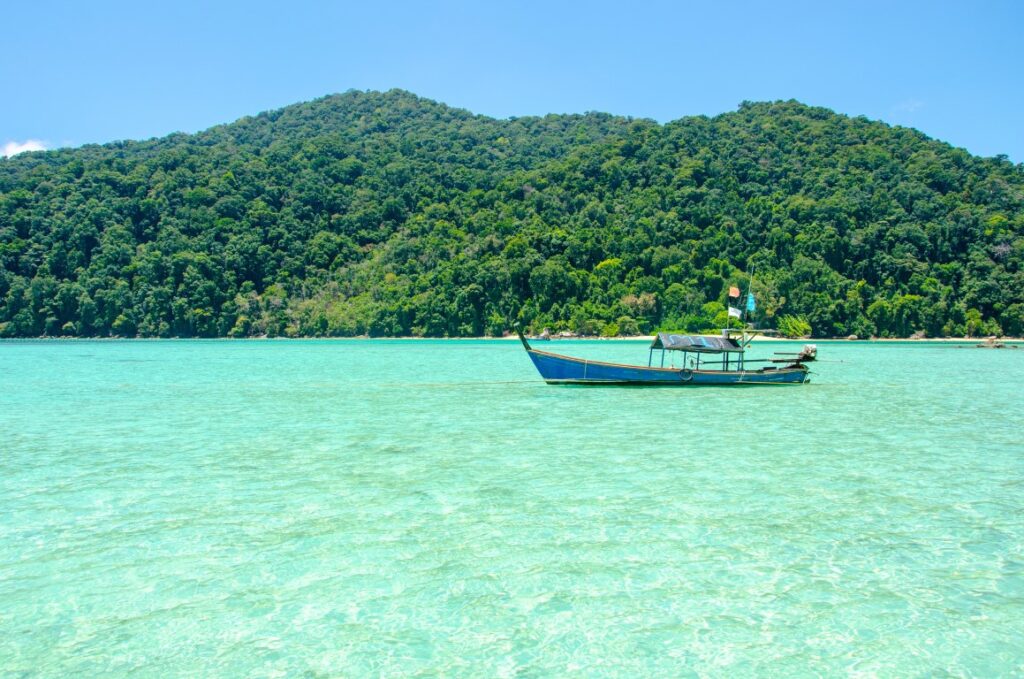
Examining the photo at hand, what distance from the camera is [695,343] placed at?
24.3m

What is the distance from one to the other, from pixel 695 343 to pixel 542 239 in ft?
251

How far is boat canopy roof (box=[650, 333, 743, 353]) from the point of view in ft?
78.8

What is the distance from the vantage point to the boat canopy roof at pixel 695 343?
2402 centimetres

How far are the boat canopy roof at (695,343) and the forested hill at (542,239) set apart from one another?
199ft

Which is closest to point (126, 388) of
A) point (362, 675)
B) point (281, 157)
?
point (362, 675)

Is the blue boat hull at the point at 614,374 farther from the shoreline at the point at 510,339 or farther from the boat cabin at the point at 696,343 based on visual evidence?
the shoreline at the point at 510,339

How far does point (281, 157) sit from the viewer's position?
402 ft

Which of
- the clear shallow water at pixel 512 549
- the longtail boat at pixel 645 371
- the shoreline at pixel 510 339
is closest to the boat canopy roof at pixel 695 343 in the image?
the longtail boat at pixel 645 371

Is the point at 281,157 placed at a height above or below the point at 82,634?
above

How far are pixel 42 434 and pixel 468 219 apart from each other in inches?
3715

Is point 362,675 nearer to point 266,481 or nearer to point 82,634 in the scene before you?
point 82,634

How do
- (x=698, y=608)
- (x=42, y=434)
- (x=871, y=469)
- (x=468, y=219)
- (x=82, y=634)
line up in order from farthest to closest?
(x=468, y=219), (x=42, y=434), (x=871, y=469), (x=698, y=608), (x=82, y=634)

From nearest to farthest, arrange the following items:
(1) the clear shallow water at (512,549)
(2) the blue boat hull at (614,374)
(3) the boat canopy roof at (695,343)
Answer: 1. (1) the clear shallow water at (512,549)
2. (3) the boat canopy roof at (695,343)
3. (2) the blue boat hull at (614,374)

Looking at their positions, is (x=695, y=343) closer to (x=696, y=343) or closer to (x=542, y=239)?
→ (x=696, y=343)
